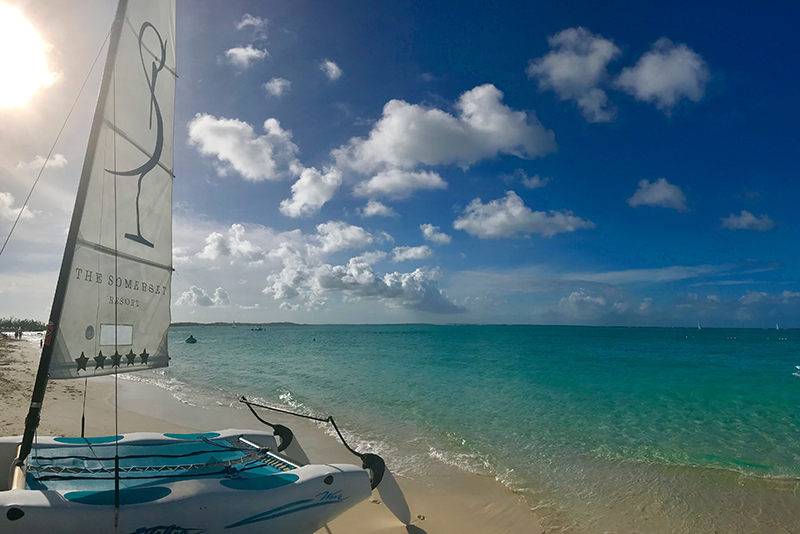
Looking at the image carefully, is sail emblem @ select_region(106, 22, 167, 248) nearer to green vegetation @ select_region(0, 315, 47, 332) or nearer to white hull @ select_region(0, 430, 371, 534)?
white hull @ select_region(0, 430, 371, 534)

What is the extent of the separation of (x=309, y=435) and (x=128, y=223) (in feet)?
25.8

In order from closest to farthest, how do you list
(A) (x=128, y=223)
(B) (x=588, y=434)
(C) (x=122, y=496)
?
1. (C) (x=122, y=496)
2. (A) (x=128, y=223)
3. (B) (x=588, y=434)

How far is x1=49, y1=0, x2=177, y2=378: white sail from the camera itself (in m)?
4.96

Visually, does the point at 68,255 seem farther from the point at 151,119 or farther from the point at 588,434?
the point at 588,434

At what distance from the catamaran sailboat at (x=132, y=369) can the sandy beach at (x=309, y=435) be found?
837 millimetres

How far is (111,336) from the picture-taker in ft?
18.3

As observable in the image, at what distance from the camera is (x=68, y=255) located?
4734mm

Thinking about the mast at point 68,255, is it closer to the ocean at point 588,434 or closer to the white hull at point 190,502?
the white hull at point 190,502

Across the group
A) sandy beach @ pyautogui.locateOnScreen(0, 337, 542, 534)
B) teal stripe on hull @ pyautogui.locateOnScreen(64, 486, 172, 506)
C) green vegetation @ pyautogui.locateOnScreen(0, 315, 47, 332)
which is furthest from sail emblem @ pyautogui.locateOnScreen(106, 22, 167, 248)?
green vegetation @ pyautogui.locateOnScreen(0, 315, 47, 332)

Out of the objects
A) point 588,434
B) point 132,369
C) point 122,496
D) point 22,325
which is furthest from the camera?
point 22,325

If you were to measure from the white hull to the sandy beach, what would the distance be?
3.68 feet

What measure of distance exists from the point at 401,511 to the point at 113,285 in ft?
17.8

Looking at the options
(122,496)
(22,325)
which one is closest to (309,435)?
(122,496)

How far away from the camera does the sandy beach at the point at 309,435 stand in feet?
20.9
